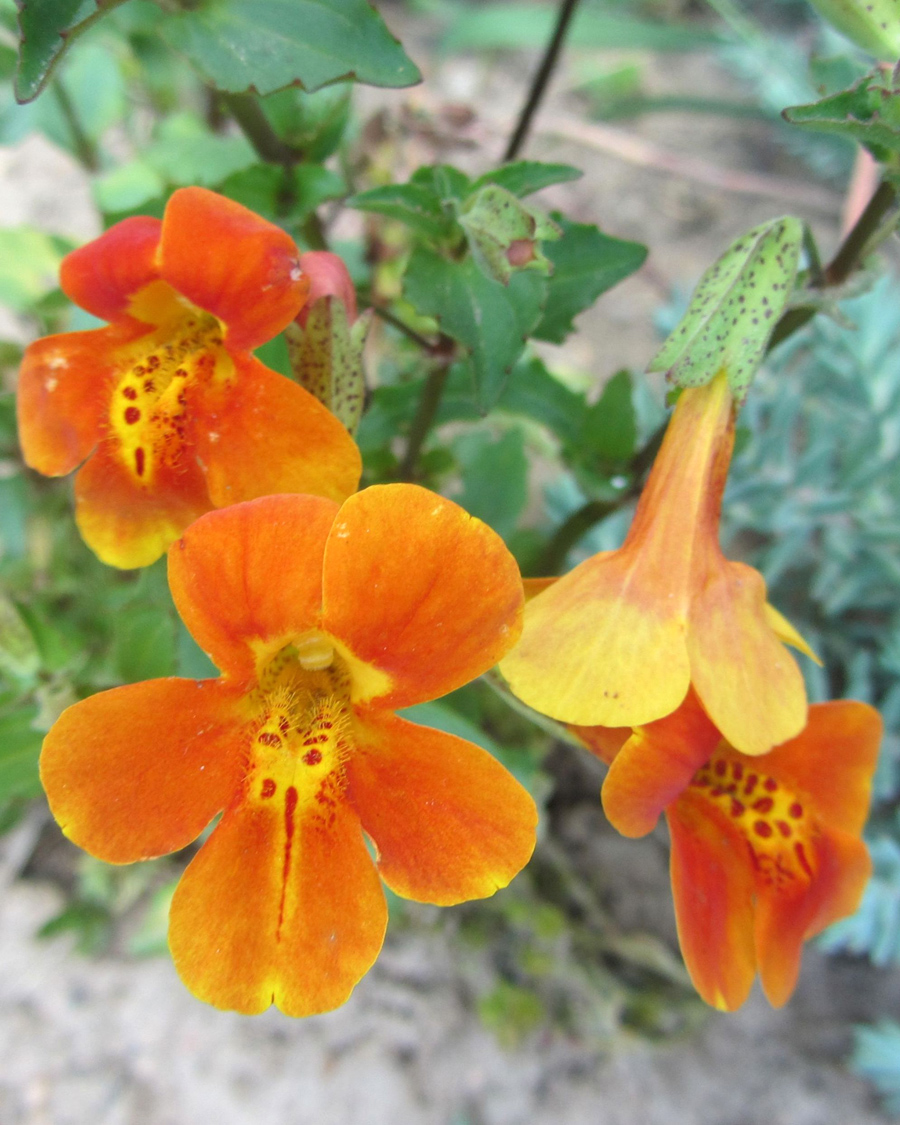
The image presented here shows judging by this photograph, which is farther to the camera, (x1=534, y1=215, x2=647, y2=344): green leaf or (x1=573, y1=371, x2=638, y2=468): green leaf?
(x1=573, y1=371, x2=638, y2=468): green leaf

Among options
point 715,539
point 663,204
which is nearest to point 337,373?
point 715,539

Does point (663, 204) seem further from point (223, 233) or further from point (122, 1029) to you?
point (122, 1029)

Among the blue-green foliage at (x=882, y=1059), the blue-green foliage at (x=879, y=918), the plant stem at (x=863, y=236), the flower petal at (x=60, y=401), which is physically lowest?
the blue-green foliage at (x=882, y=1059)

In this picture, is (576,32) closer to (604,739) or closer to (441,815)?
(604,739)

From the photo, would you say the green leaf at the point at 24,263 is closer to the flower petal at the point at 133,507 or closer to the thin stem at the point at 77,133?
the thin stem at the point at 77,133

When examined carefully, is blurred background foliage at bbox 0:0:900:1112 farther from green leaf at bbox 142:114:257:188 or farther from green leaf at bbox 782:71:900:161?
green leaf at bbox 782:71:900:161

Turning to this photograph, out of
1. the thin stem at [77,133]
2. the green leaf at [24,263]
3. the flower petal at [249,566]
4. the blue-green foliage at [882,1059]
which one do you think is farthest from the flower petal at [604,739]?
the thin stem at [77,133]

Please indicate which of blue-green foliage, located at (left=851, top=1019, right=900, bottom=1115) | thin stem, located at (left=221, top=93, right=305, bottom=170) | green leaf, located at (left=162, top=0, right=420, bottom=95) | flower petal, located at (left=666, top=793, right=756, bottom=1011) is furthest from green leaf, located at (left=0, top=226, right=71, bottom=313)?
blue-green foliage, located at (left=851, top=1019, right=900, bottom=1115)
